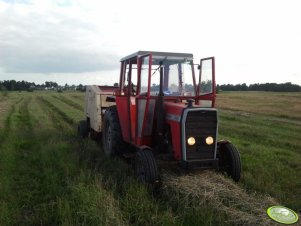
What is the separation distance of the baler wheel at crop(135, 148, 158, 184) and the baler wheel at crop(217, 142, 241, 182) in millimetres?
1556

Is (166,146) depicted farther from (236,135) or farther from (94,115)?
(236,135)

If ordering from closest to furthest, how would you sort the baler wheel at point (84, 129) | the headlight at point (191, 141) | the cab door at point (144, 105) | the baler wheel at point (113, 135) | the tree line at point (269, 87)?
the headlight at point (191, 141)
the cab door at point (144, 105)
the baler wheel at point (113, 135)
the baler wheel at point (84, 129)
the tree line at point (269, 87)

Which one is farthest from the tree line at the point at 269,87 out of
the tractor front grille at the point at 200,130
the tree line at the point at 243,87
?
the tractor front grille at the point at 200,130

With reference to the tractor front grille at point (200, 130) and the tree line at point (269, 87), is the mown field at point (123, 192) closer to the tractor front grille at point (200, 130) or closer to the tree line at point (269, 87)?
the tractor front grille at point (200, 130)

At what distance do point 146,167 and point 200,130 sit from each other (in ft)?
3.68

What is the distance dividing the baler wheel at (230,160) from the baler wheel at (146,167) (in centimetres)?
156

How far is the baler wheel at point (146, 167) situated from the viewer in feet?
20.5

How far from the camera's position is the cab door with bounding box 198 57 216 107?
7.13 metres

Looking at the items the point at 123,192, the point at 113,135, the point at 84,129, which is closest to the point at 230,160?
the point at 123,192

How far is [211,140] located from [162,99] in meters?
1.14

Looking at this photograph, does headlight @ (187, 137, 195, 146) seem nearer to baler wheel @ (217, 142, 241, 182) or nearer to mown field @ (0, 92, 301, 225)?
mown field @ (0, 92, 301, 225)

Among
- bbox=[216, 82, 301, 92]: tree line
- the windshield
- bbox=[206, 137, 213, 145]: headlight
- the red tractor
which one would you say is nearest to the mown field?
the red tractor

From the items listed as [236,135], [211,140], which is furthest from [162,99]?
[236,135]

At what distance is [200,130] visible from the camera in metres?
6.53
